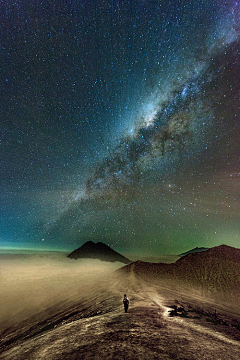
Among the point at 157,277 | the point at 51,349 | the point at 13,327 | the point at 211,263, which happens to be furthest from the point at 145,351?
the point at 211,263

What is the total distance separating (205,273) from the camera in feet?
175

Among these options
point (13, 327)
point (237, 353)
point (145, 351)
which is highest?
point (145, 351)

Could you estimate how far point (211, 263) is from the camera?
2283 inches

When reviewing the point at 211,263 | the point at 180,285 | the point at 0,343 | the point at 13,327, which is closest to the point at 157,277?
the point at 180,285

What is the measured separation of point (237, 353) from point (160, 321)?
6426 millimetres

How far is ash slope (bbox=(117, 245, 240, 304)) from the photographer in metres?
43.1

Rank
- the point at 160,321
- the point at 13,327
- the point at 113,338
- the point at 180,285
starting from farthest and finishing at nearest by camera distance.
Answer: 1. the point at 180,285
2. the point at 13,327
3. the point at 160,321
4. the point at 113,338

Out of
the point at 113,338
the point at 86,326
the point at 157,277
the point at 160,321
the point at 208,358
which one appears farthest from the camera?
the point at 157,277

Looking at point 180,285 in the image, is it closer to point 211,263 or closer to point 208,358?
point 211,263

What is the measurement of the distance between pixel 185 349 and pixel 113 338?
453 cm

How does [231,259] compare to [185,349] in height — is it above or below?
above

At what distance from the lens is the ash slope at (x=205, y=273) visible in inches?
1698

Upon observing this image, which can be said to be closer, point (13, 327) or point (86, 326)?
point (86, 326)

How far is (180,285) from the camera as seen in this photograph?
49062 millimetres
